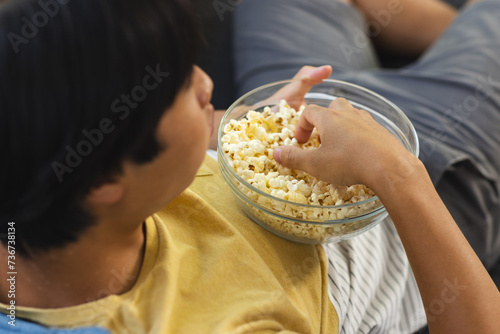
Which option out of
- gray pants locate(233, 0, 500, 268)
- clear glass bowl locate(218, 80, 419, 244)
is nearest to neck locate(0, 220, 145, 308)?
clear glass bowl locate(218, 80, 419, 244)

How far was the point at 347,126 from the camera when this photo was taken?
72 centimetres

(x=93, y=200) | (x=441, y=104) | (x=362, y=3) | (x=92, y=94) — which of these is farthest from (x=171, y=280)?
(x=362, y=3)

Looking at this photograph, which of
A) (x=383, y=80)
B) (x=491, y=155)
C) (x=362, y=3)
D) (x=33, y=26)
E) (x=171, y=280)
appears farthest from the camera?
(x=362, y=3)

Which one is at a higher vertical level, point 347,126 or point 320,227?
point 347,126

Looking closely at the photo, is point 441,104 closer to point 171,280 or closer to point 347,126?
point 347,126

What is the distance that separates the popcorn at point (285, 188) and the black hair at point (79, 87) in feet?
0.83

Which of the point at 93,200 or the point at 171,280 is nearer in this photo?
the point at 93,200

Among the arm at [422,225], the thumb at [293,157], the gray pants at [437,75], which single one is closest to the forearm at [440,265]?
the arm at [422,225]

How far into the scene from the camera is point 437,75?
121 cm

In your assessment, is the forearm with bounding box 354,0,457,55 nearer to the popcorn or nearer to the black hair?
the popcorn

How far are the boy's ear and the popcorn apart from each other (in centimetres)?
24

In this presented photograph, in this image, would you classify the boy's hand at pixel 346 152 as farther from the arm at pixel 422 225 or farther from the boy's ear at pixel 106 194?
the boy's ear at pixel 106 194

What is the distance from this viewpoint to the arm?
69 centimetres

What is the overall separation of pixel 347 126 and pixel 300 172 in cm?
10
